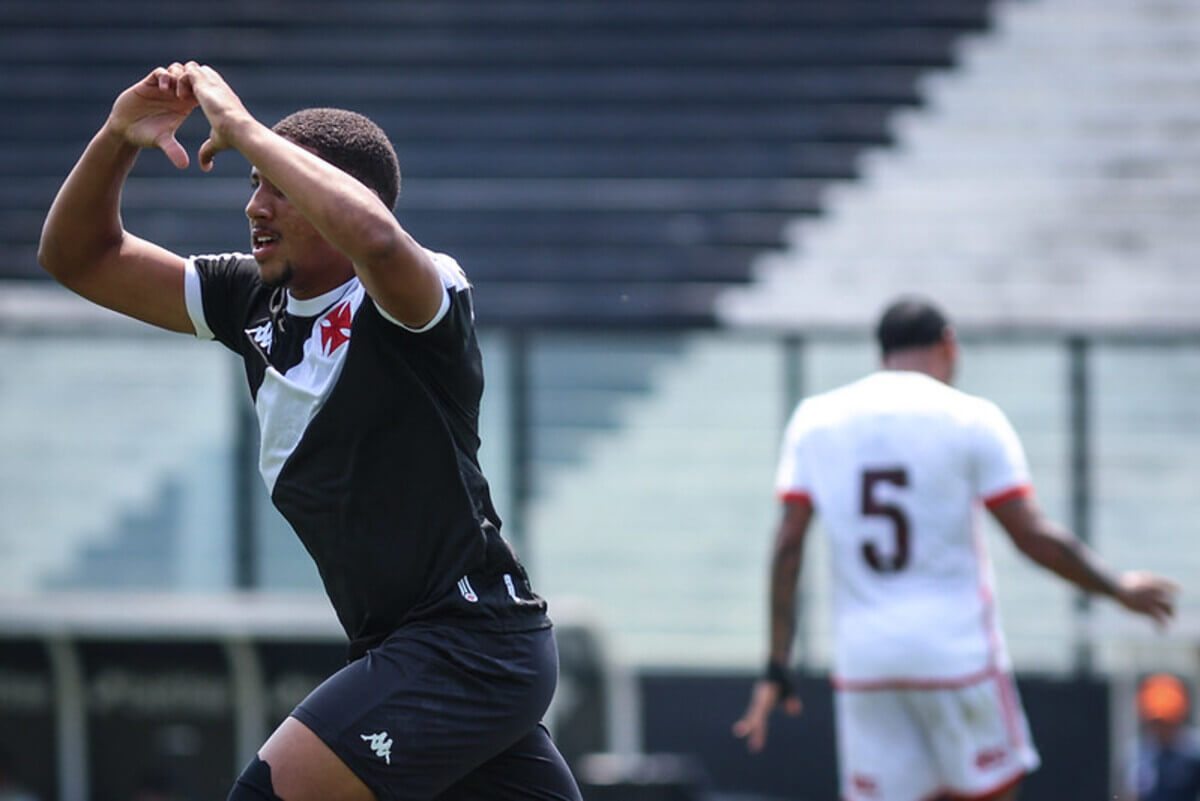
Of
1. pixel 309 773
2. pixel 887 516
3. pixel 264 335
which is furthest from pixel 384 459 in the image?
pixel 887 516

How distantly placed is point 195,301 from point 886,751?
9.56ft

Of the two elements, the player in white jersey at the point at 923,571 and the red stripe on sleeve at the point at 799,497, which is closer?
the player in white jersey at the point at 923,571

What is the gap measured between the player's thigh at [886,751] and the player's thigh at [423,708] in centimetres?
260

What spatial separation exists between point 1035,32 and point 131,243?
11945 millimetres

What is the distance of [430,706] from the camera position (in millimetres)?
3279

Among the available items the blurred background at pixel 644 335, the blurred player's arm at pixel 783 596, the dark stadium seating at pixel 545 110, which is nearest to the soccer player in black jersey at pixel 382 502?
the blurred player's arm at pixel 783 596

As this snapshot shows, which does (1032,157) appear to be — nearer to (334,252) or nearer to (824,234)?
(824,234)

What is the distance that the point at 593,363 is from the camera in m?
10.2

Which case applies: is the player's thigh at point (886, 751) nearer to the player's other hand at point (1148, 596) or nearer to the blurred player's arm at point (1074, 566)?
the blurred player's arm at point (1074, 566)

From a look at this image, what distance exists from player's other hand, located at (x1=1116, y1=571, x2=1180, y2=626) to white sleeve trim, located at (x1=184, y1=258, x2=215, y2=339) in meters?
2.98

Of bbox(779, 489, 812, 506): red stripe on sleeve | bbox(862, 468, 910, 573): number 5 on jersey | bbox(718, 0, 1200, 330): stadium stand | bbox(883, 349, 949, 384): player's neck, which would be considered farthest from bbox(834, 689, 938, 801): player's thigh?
bbox(718, 0, 1200, 330): stadium stand

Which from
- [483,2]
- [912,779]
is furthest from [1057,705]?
[483,2]

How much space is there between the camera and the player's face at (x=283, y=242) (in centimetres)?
330

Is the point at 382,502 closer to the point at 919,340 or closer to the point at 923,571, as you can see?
the point at 923,571
